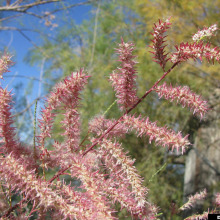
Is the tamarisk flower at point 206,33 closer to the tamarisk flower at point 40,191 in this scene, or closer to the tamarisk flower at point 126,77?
the tamarisk flower at point 126,77

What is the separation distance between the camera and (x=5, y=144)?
0.23 meters

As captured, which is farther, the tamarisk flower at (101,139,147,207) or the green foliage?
the green foliage

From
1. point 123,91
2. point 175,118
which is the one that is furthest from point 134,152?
point 123,91

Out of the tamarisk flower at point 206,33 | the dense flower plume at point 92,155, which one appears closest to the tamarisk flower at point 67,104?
the dense flower plume at point 92,155

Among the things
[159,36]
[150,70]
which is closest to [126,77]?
[159,36]

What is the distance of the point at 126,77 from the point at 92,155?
0.31 ft

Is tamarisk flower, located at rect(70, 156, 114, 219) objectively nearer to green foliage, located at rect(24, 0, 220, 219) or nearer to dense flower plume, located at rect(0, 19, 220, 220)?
dense flower plume, located at rect(0, 19, 220, 220)

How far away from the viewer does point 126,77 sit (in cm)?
23

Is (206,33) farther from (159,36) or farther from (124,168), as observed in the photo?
(124,168)

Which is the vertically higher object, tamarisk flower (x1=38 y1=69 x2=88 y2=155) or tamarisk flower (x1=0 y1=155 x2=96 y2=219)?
tamarisk flower (x1=38 y1=69 x2=88 y2=155)

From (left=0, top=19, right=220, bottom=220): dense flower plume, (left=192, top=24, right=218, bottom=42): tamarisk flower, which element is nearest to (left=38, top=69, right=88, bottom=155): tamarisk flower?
(left=0, top=19, right=220, bottom=220): dense flower plume

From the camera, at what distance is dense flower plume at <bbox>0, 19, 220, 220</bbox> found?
18cm

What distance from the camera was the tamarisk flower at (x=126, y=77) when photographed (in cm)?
22

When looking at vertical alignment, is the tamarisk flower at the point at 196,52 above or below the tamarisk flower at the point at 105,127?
above
